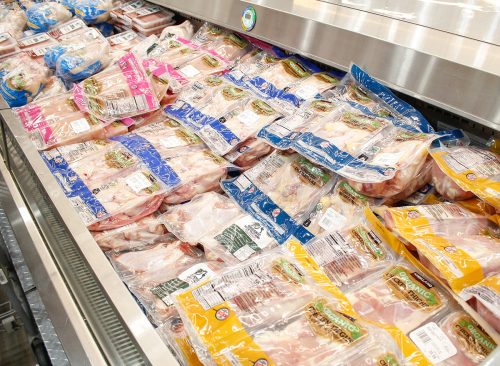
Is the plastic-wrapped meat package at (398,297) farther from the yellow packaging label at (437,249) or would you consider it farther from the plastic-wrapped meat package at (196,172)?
the plastic-wrapped meat package at (196,172)

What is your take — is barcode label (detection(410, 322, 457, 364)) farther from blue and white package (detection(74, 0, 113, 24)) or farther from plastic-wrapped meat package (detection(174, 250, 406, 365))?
blue and white package (detection(74, 0, 113, 24))

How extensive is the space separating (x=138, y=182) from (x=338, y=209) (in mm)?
702

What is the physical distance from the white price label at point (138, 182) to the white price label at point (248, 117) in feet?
1.46

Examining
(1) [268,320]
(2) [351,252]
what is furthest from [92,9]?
(1) [268,320]

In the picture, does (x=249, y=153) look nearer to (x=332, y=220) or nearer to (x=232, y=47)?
(x=332, y=220)

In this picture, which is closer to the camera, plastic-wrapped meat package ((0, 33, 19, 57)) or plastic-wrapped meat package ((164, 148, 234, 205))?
plastic-wrapped meat package ((164, 148, 234, 205))

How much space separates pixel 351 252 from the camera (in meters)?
1.27

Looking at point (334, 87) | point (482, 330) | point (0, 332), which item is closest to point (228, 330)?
point (482, 330)

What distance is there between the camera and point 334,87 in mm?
1870

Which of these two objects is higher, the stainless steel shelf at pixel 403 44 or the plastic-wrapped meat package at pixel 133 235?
the stainless steel shelf at pixel 403 44

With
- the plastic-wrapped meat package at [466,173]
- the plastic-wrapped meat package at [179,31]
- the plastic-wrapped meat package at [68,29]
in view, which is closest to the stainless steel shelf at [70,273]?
the plastic-wrapped meat package at [466,173]

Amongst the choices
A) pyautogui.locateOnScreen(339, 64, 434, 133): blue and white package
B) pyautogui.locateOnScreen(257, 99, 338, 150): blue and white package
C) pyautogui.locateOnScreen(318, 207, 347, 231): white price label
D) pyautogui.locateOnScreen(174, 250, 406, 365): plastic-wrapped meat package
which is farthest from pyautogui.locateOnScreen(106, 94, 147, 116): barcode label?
pyautogui.locateOnScreen(174, 250, 406, 365): plastic-wrapped meat package

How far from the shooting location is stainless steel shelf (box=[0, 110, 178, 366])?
39.3 inches

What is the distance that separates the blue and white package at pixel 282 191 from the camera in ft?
4.83
